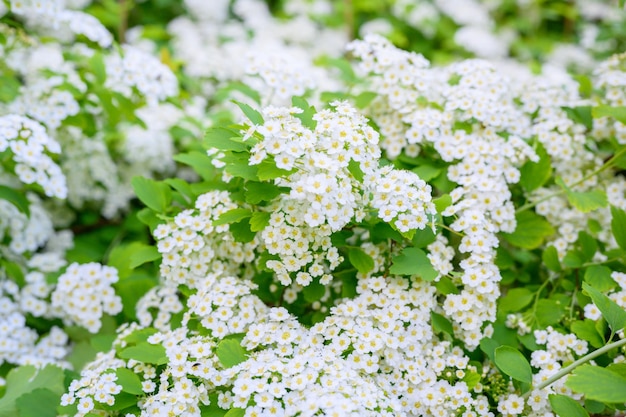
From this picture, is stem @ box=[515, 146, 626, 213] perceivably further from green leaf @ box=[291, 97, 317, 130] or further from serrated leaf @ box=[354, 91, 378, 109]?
green leaf @ box=[291, 97, 317, 130]

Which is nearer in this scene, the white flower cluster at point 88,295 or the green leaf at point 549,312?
the green leaf at point 549,312

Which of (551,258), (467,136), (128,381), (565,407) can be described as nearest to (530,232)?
(551,258)

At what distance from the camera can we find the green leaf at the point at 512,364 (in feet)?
6.55

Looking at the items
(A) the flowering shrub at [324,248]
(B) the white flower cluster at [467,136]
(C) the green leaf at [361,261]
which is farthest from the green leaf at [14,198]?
(B) the white flower cluster at [467,136]

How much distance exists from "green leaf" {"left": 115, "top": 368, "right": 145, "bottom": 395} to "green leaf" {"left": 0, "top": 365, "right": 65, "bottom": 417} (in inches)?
15.4

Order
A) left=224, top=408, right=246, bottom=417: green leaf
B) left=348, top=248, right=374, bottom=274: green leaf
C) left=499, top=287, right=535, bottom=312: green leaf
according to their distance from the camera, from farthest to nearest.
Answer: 1. left=499, top=287, right=535, bottom=312: green leaf
2. left=348, top=248, right=374, bottom=274: green leaf
3. left=224, top=408, right=246, bottom=417: green leaf

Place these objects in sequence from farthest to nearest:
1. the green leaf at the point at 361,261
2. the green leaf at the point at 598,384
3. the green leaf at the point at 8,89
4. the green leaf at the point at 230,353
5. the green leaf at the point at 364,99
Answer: the green leaf at the point at 8,89
the green leaf at the point at 364,99
the green leaf at the point at 361,261
the green leaf at the point at 230,353
the green leaf at the point at 598,384

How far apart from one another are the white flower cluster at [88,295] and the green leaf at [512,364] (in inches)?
60.3

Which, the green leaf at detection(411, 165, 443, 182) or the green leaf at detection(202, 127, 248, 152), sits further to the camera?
the green leaf at detection(411, 165, 443, 182)

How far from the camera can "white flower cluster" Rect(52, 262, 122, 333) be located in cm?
257

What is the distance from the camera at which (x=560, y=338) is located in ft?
7.38

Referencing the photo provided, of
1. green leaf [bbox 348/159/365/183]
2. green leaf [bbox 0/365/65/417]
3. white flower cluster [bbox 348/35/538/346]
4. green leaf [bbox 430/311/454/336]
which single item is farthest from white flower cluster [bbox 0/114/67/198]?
green leaf [bbox 430/311/454/336]

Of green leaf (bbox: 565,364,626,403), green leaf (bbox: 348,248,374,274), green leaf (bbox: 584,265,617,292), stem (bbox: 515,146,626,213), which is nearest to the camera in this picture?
green leaf (bbox: 565,364,626,403)

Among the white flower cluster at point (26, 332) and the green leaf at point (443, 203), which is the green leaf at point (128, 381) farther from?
the green leaf at point (443, 203)
